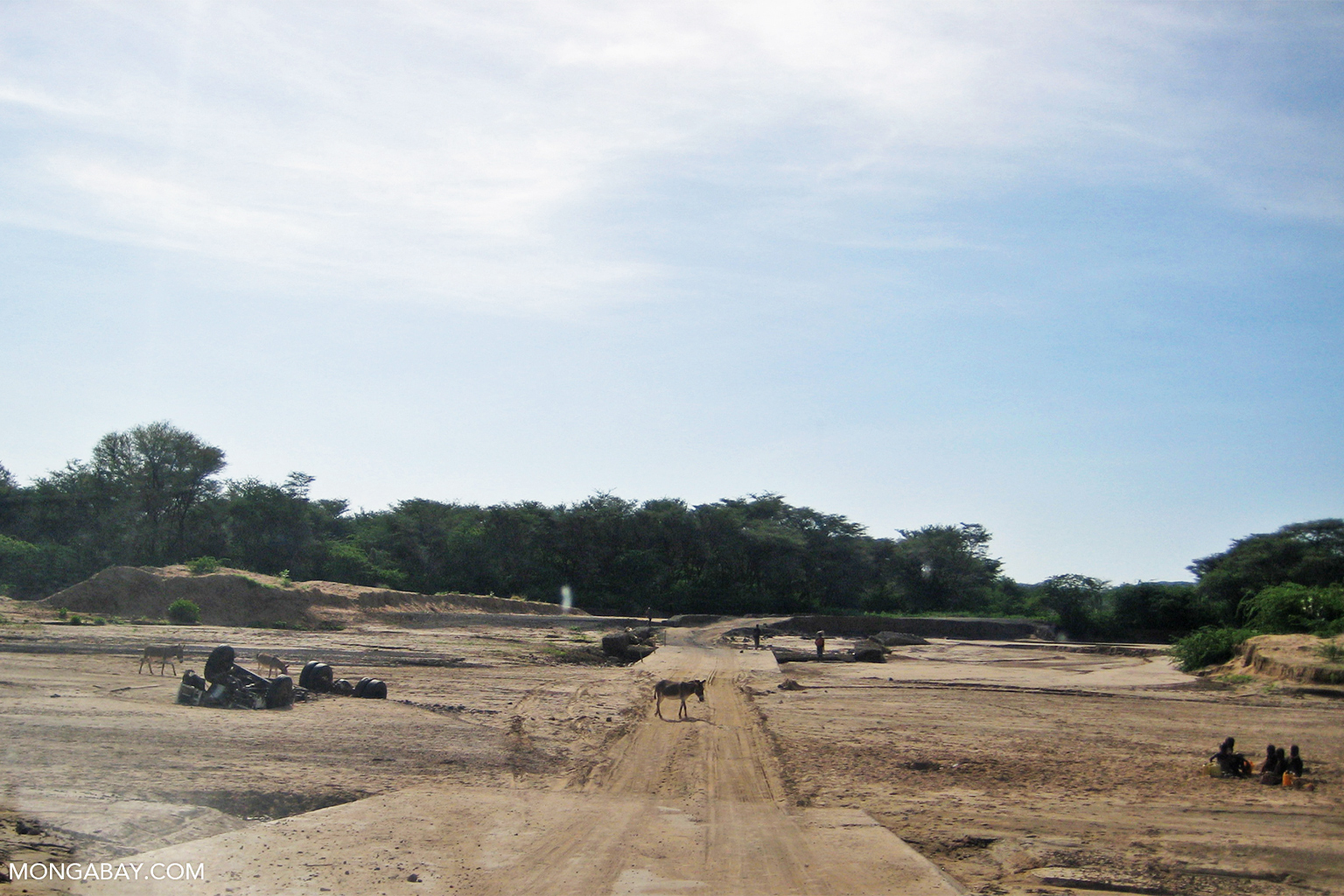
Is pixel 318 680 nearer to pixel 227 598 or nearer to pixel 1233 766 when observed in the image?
pixel 1233 766

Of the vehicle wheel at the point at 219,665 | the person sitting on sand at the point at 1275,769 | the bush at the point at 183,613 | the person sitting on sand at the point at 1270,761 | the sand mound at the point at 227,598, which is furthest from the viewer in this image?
the sand mound at the point at 227,598

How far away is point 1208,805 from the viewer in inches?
432

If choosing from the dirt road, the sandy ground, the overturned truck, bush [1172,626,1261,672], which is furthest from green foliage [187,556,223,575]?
bush [1172,626,1261,672]

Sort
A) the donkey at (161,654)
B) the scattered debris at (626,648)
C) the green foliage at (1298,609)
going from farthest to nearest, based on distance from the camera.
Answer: the scattered debris at (626,648) < the green foliage at (1298,609) < the donkey at (161,654)

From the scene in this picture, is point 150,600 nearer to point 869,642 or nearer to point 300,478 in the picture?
point 300,478

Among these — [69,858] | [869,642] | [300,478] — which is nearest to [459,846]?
[69,858]

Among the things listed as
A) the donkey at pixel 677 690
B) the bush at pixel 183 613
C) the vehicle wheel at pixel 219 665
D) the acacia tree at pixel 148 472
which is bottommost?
the bush at pixel 183 613

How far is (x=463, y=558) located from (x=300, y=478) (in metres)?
14.0

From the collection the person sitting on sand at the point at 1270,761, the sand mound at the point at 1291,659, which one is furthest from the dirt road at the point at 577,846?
the sand mound at the point at 1291,659

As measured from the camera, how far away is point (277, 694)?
15766mm

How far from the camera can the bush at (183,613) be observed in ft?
124

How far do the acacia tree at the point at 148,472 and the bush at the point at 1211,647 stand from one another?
59.6 meters

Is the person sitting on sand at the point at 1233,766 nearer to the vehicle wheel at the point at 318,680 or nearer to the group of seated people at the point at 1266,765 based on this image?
the group of seated people at the point at 1266,765

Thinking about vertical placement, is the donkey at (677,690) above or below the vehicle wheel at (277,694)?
below
